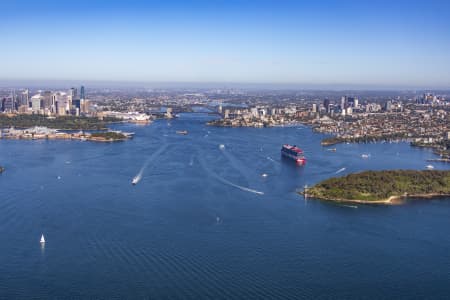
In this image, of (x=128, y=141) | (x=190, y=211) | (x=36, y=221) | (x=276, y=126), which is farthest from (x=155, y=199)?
(x=276, y=126)

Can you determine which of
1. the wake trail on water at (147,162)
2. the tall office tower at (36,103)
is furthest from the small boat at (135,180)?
the tall office tower at (36,103)

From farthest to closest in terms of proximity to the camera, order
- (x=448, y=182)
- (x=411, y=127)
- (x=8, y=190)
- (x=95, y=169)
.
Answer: (x=411, y=127) < (x=95, y=169) < (x=448, y=182) < (x=8, y=190)

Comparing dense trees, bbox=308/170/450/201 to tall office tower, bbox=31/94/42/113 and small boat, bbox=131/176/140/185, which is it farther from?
tall office tower, bbox=31/94/42/113

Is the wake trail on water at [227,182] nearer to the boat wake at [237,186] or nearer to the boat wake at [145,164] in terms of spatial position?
the boat wake at [237,186]

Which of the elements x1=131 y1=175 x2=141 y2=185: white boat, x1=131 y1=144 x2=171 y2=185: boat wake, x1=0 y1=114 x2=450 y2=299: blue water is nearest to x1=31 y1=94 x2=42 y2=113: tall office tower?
x1=131 y1=144 x2=171 y2=185: boat wake

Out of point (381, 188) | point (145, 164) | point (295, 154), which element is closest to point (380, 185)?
point (381, 188)

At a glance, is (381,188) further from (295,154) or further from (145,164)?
(145,164)

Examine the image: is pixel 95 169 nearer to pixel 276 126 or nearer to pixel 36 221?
pixel 36 221
